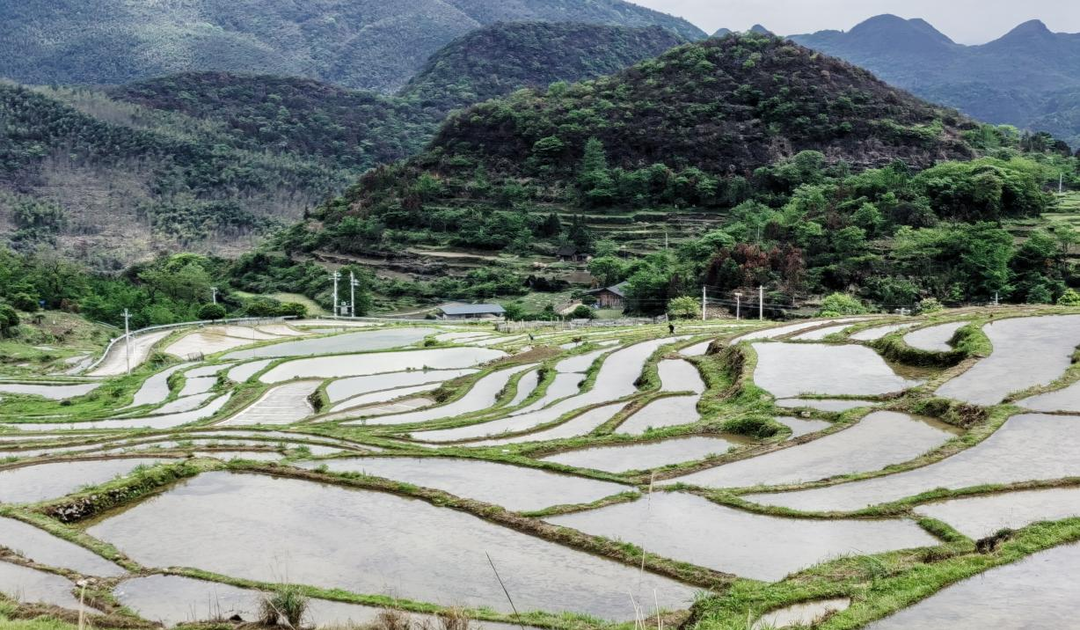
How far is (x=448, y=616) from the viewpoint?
823cm

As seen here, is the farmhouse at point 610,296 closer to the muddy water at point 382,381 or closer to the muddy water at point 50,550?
the muddy water at point 382,381

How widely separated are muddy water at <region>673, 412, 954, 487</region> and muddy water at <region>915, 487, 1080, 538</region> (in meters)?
2.24

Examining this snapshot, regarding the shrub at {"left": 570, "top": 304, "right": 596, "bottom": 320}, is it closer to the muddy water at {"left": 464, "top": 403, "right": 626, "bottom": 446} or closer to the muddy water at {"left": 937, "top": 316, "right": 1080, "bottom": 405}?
the muddy water at {"left": 937, "top": 316, "right": 1080, "bottom": 405}

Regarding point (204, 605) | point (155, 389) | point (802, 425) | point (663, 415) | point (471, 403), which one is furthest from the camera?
point (155, 389)

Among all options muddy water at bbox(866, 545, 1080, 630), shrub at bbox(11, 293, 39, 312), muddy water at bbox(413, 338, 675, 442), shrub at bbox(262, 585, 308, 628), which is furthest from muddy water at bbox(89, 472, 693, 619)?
shrub at bbox(11, 293, 39, 312)

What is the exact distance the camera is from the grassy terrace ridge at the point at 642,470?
8633mm

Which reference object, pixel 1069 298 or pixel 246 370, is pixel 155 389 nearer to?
pixel 246 370

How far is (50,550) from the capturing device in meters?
11.1

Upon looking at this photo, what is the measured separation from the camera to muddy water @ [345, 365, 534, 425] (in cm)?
2247

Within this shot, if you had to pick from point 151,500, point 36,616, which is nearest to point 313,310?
point 151,500

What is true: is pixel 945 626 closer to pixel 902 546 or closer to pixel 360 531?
pixel 902 546

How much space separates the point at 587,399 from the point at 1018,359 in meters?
10.5

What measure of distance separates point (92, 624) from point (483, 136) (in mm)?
113191

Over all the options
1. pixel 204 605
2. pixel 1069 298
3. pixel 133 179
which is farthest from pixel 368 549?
pixel 133 179
